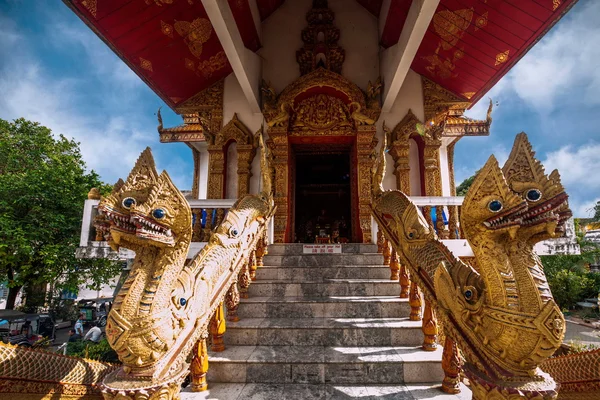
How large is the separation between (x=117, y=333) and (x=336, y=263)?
271 cm

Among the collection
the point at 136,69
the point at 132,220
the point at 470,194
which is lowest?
the point at 132,220

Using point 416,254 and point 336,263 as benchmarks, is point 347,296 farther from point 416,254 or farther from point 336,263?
point 416,254

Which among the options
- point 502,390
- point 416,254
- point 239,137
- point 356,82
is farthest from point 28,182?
point 502,390

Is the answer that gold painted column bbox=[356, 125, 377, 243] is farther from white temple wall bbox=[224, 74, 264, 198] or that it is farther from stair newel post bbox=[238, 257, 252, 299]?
stair newel post bbox=[238, 257, 252, 299]

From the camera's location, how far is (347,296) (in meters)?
3.24

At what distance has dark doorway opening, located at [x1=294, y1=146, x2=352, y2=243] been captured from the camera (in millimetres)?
8430

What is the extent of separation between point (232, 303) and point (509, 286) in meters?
2.20

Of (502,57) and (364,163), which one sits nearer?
(502,57)

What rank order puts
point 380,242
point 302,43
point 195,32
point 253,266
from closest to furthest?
point 253,266 → point 380,242 → point 195,32 → point 302,43

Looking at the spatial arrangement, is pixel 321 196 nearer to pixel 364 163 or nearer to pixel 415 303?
pixel 364 163

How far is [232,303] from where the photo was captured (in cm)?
280

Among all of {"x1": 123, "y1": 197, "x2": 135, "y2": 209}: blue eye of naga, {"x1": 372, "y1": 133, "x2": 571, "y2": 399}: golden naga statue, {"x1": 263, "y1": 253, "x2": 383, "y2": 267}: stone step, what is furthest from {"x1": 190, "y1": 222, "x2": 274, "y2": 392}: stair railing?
{"x1": 372, "y1": 133, "x2": 571, "y2": 399}: golden naga statue

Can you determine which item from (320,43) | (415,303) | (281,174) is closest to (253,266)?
(415,303)

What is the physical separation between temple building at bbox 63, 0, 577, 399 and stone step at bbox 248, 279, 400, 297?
0.04ft
